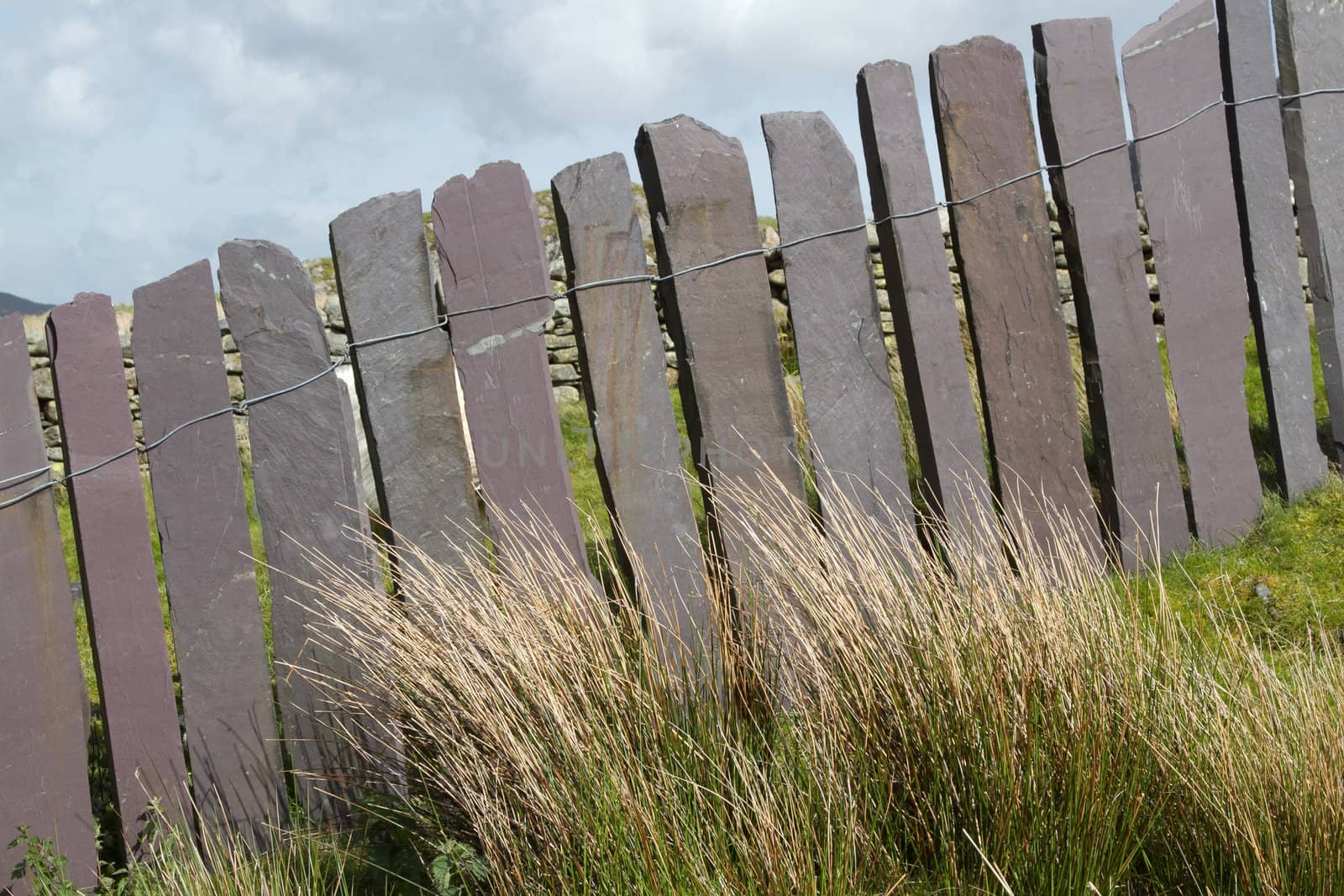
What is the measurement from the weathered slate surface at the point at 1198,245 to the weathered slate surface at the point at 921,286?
755 millimetres

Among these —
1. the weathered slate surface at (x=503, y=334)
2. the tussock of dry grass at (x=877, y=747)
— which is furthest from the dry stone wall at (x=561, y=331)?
the tussock of dry grass at (x=877, y=747)

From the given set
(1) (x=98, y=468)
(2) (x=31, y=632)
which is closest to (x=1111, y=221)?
(1) (x=98, y=468)

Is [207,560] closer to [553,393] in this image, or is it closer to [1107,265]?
[553,393]

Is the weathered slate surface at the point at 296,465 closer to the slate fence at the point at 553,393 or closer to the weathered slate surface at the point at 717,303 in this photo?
the slate fence at the point at 553,393

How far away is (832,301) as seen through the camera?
116 inches

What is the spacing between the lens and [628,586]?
3037 millimetres

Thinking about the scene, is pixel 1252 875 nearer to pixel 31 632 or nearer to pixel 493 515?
pixel 493 515

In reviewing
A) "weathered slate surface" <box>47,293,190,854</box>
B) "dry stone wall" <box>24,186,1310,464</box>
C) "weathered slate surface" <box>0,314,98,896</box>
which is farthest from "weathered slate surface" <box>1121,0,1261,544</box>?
"dry stone wall" <box>24,186,1310,464</box>

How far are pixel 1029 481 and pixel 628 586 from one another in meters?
1.19

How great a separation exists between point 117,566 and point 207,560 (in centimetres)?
22

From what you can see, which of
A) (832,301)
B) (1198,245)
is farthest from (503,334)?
(1198,245)

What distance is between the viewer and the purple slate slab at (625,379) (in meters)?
2.83

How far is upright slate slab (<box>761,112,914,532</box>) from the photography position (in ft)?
9.64

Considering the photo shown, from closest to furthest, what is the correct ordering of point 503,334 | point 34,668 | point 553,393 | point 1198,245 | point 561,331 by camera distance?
point 34,668 < point 503,334 < point 553,393 < point 1198,245 < point 561,331
